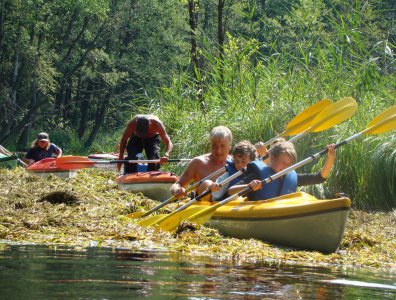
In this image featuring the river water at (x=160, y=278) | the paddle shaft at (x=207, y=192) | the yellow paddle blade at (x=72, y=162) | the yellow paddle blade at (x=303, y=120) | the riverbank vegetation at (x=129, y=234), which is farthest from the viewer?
the yellow paddle blade at (x=72, y=162)

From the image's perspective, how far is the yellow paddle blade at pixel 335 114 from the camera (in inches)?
468

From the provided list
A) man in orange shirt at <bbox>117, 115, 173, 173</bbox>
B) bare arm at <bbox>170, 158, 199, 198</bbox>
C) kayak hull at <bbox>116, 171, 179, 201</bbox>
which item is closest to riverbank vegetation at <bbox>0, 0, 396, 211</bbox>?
man in orange shirt at <bbox>117, 115, 173, 173</bbox>

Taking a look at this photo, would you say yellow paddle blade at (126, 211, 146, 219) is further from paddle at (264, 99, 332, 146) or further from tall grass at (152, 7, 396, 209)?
tall grass at (152, 7, 396, 209)

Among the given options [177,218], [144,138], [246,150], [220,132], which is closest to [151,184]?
[144,138]

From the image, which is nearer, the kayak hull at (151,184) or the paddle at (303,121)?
the paddle at (303,121)

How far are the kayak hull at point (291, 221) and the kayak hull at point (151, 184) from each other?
4.25 metres

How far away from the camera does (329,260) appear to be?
25.7 ft

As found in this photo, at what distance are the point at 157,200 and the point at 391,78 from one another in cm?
377

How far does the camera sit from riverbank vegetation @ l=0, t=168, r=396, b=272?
7.92m

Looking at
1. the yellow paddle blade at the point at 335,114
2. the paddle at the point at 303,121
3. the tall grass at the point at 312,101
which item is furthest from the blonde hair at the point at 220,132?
the tall grass at the point at 312,101

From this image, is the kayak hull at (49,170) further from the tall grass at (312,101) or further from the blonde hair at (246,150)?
the blonde hair at (246,150)

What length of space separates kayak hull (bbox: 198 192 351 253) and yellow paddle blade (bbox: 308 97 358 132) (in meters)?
3.01

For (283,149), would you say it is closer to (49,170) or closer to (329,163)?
(329,163)

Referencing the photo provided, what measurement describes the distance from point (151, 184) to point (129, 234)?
4882 millimetres
